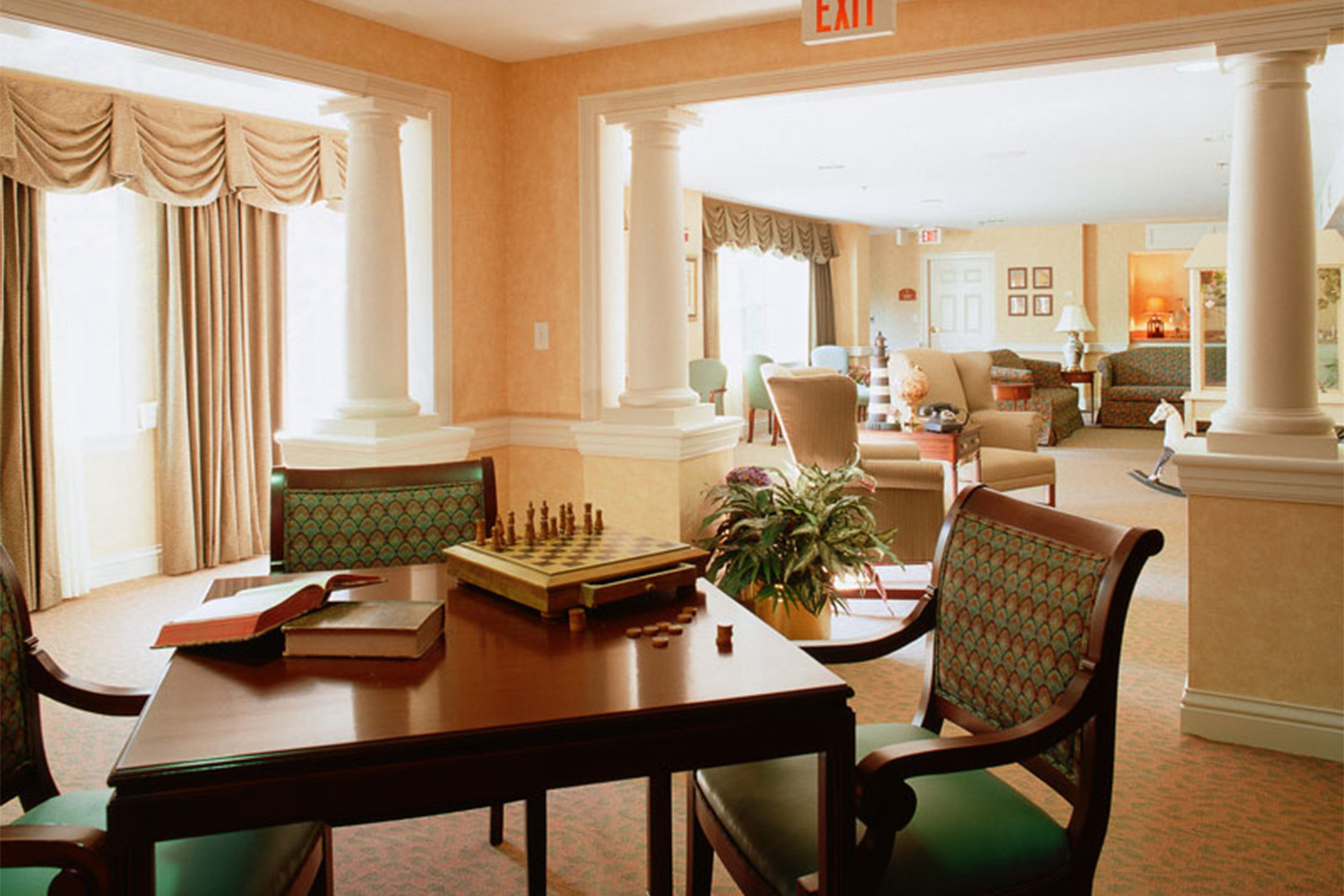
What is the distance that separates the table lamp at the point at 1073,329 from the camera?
12.8 meters

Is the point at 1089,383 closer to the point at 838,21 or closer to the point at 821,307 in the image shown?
the point at 821,307

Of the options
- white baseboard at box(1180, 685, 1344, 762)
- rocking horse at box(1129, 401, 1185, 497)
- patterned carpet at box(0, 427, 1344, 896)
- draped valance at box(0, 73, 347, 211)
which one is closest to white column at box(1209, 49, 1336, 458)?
white baseboard at box(1180, 685, 1344, 762)

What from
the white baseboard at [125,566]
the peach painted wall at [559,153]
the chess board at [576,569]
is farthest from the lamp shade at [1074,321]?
the chess board at [576,569]

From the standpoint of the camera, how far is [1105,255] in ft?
44.0

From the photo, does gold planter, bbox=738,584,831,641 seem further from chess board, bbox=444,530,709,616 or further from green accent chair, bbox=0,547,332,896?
green accent chair, bbox=0,547,332,896

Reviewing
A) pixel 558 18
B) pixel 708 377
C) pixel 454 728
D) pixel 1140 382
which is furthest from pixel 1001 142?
pixel 454 728

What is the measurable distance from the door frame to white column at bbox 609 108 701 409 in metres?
10.4

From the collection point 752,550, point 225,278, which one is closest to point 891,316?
point 225,278

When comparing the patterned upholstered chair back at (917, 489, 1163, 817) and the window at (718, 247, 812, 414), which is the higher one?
the window at (718, 247, 812, 414)

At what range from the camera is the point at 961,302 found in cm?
1425

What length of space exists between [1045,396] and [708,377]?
3.75 m

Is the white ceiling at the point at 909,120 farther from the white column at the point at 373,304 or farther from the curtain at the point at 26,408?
the curtain at the point at 26,408

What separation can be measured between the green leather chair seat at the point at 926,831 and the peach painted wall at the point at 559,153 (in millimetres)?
3030

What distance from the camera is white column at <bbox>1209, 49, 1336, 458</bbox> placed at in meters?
3.16
